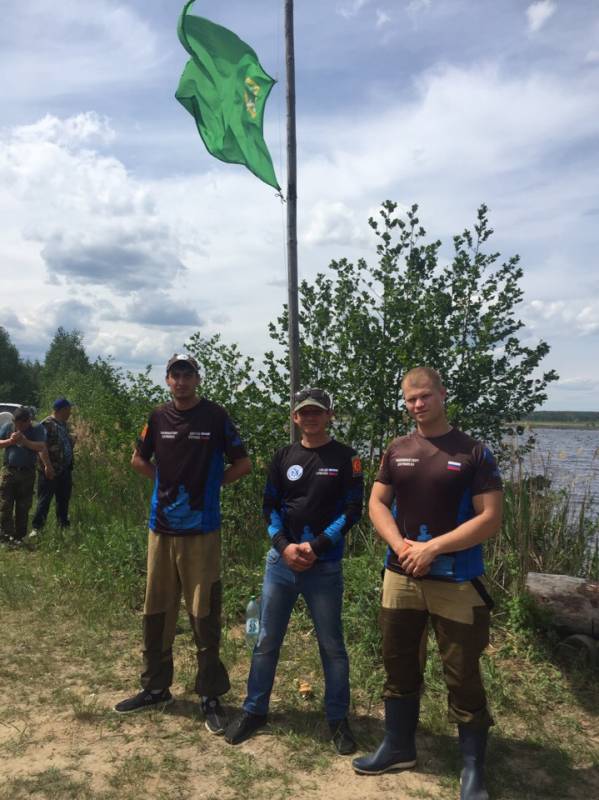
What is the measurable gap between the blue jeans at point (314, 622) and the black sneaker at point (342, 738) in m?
0.04

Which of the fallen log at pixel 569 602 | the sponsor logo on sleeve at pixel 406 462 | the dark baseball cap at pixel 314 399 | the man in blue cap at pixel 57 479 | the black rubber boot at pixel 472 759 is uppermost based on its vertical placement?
the dark baseball cap at pixel 314 399

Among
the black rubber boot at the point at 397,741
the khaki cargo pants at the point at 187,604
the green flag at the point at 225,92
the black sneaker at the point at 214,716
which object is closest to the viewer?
the black rubber boot at the point at 397,741

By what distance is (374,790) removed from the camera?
3189mm

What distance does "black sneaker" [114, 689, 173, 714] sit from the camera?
3.96 metres

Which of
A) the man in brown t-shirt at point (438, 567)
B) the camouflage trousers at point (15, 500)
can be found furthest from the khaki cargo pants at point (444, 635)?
the camouflage trousers at point (15, 500)

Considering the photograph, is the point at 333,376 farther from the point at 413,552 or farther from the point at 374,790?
the point at 374,790

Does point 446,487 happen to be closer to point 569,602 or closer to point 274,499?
point 274,499

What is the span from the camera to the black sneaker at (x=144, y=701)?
3.96m

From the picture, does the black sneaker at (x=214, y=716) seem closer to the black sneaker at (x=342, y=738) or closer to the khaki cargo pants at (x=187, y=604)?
the khaki cargo pants at (x=187, y=604)

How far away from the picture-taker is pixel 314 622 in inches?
144

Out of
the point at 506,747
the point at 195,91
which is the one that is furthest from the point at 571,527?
the point at 195,91

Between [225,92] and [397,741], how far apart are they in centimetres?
494

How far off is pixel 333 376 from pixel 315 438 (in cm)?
286

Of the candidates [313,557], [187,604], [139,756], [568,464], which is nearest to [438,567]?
[313,557]
